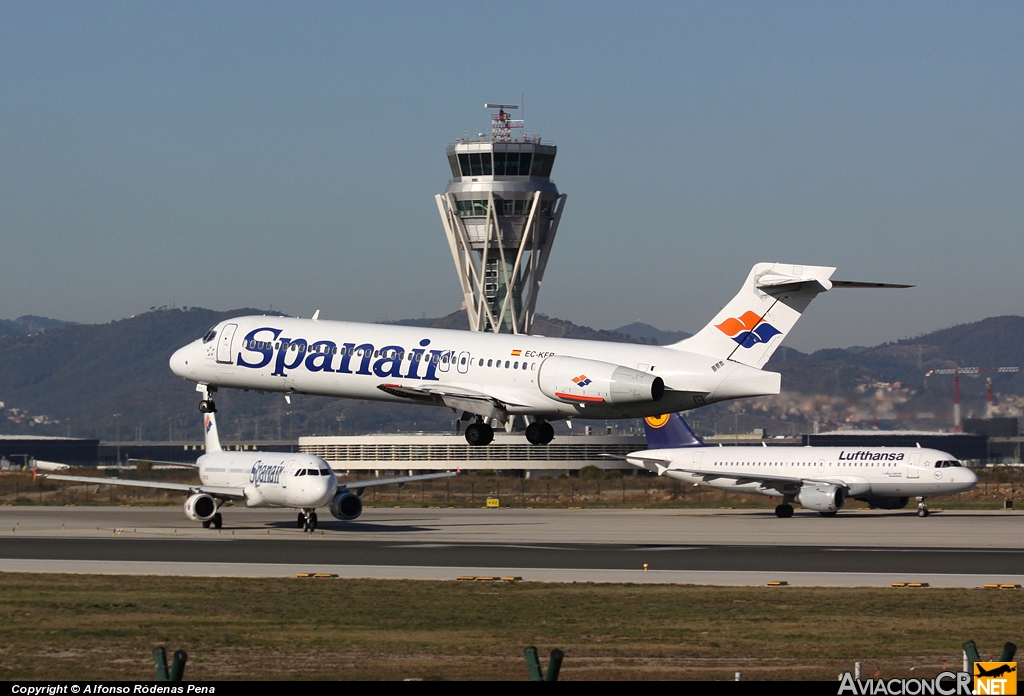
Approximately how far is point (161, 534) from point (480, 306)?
293 ft

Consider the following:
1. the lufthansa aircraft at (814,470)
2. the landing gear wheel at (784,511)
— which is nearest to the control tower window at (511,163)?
the lufthansa aircraft at (814,470)

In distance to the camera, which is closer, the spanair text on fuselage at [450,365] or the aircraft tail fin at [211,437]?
the spanair text on fuselage at [450,365]

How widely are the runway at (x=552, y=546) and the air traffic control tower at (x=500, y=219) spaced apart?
66.6m

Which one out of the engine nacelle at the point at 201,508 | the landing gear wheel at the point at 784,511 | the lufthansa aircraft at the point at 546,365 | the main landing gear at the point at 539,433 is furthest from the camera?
the landing gear wheel at the point at 784,511

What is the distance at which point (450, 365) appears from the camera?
161 ft

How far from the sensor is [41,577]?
4388 cm

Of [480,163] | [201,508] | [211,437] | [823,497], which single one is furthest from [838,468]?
[480,163]

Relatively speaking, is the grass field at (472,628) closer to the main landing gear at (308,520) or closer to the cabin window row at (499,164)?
the main landing gear at (308,520)

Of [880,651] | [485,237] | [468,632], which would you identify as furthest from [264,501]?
[485,237]

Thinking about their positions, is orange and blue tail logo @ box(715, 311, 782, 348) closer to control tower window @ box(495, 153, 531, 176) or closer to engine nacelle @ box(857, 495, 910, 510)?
engine nacelle @ box(857, 495, 910, 510)

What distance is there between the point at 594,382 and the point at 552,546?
Answer: 14133 mm

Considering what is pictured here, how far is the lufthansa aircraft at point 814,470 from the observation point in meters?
80.4

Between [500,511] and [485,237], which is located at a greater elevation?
[485,237]

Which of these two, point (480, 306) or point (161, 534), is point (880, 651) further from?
point (480, 306)
